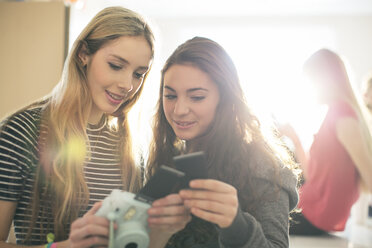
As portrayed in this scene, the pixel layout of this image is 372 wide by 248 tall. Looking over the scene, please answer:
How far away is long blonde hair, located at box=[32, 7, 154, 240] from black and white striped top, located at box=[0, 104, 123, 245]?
22 millimetres

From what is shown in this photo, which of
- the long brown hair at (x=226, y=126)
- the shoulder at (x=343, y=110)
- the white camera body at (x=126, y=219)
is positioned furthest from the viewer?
the shoulder at (x=343, y=110)

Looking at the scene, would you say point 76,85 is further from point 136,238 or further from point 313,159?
point 313,159

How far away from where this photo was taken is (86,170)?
38.6 inches

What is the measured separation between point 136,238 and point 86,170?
0.41 m

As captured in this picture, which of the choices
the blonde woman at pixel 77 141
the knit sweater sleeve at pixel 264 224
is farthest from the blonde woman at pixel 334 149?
the blonde woman at pixel 77 141

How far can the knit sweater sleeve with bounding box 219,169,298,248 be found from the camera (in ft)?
2.29

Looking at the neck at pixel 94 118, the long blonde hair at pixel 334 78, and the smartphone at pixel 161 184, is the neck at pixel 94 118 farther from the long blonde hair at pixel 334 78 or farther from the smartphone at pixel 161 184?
the long blonde hair at pixel 334 78

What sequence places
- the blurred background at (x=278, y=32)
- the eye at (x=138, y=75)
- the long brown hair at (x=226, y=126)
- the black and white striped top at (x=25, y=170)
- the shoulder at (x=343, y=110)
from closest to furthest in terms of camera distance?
the black and white striped top at (x=25, y=170) < the long brown hair at (x=226, y=126) < the eye at (x=138, y=75) < the shoulder at (x=343, y=110) < the blurred background at (x=278, y=32)

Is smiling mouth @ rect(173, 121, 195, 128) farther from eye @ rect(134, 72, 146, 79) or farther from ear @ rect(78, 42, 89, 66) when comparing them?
ear @ rect(78, 42, 89, 66)

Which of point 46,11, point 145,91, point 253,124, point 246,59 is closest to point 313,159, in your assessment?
point 253,124

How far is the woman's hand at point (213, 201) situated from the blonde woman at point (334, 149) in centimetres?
103

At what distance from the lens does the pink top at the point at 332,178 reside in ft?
5.09

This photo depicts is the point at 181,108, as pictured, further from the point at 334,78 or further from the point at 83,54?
the point at 334,78

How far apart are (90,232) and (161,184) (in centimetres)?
15
